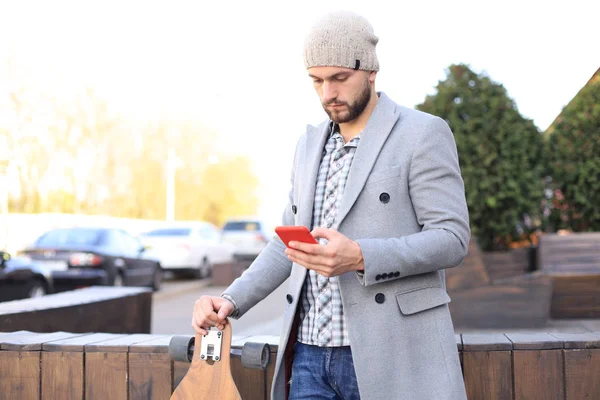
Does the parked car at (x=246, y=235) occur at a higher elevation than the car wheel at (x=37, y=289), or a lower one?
higher

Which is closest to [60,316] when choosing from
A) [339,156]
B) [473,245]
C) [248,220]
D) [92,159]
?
[339,156]

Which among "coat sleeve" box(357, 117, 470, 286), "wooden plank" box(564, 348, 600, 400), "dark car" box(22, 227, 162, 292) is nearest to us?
"coat sleeve" box(357, 117, 470, 286)

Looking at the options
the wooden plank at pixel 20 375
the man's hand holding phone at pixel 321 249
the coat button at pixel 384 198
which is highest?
the coat button at pixel 384 198

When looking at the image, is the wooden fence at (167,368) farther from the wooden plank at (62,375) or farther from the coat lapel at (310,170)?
the coat lapel at (310,170)

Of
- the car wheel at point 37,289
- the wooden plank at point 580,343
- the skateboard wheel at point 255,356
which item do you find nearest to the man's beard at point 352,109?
the skateboard wheel at point 255,356

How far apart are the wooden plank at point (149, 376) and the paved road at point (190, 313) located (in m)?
4.31

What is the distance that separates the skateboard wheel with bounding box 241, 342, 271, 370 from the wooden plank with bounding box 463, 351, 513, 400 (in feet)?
2.63

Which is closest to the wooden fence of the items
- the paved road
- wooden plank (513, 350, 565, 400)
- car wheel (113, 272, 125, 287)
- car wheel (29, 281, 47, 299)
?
wooden plank (513, 350, 565, 400)

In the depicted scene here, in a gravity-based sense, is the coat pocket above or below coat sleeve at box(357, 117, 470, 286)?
below

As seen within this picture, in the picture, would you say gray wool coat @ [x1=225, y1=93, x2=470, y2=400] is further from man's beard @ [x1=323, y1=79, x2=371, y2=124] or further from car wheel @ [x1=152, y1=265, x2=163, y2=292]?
car wheel @ [x1=152, y1=265, x2=163, y2=292]

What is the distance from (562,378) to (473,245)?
530cm

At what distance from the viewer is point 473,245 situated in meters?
8.20

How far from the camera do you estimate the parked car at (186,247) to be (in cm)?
2075

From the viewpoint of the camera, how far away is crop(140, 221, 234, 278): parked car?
68.1 feet
